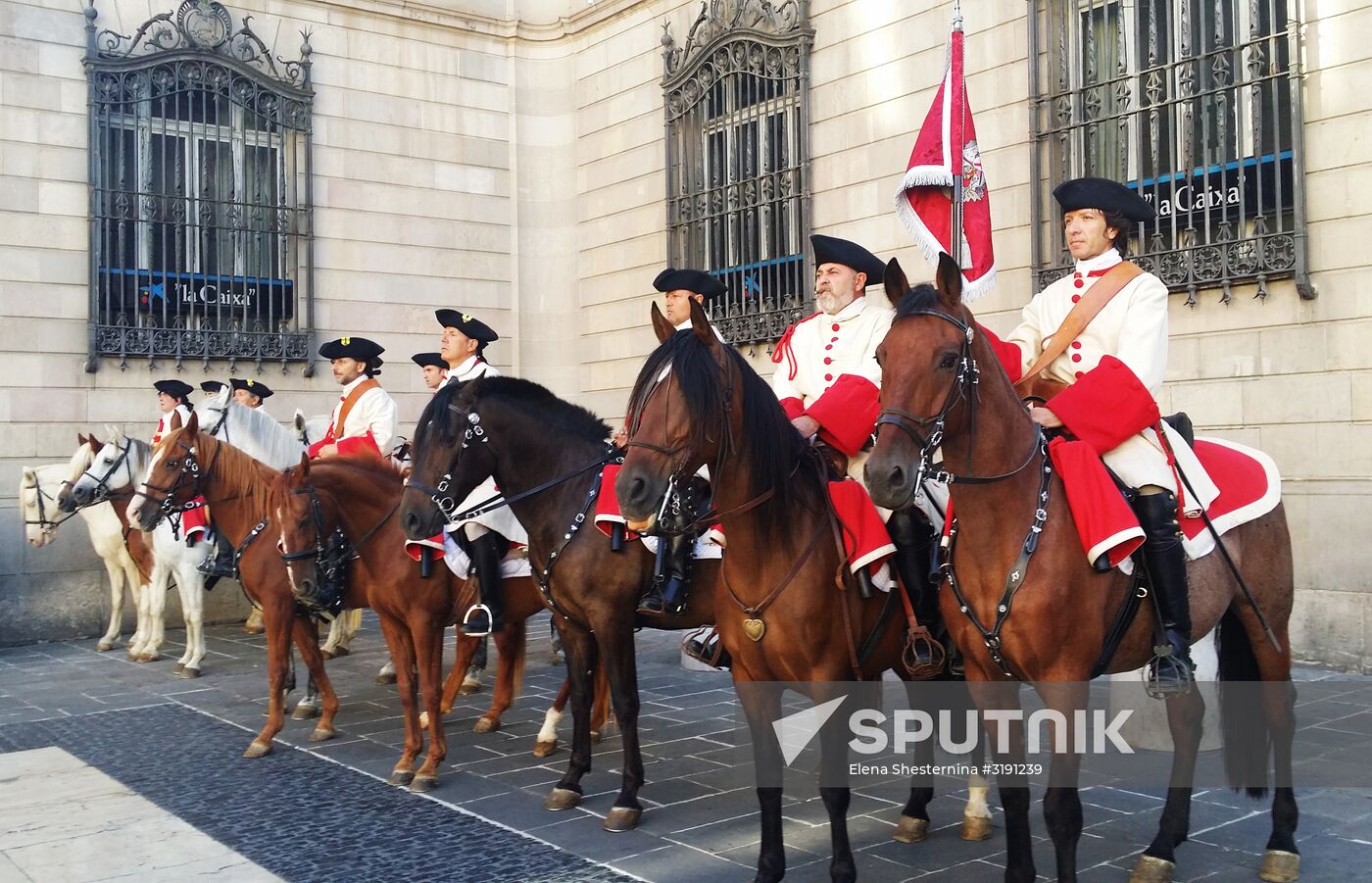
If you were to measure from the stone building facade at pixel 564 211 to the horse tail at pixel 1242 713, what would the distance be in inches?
148

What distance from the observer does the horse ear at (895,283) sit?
4027 millimetres

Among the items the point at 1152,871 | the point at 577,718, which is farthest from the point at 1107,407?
the point at 577,718

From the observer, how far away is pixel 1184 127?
9.13m

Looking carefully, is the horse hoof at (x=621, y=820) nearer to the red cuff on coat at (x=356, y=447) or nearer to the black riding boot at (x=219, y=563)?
the red cuff on coat at (x=356, y=447)

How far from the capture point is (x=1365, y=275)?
8000mm

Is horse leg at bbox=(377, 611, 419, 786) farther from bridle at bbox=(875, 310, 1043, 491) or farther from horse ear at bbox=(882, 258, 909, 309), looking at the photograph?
horse ear at bbox=(882, 258, 909, 309)

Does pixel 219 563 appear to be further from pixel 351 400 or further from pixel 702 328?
pixel 702 328

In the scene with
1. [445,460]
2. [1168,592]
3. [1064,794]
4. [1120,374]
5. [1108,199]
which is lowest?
[1064,794]

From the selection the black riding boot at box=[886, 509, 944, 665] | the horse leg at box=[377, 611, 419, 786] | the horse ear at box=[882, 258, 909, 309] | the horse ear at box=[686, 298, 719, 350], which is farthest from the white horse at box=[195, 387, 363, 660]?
the horse ear at box=[882, 258, 909, 309]

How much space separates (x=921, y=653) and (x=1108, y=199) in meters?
1.94

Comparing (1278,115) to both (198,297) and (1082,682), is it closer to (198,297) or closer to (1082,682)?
(1082,682)

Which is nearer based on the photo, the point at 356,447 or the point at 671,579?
the point at 671,579

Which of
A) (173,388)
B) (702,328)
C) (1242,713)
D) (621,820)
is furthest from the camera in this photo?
(173,388)

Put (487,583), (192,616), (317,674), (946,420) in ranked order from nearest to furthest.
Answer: (946,420) < (487,583) < (317,674) < (192,616)
